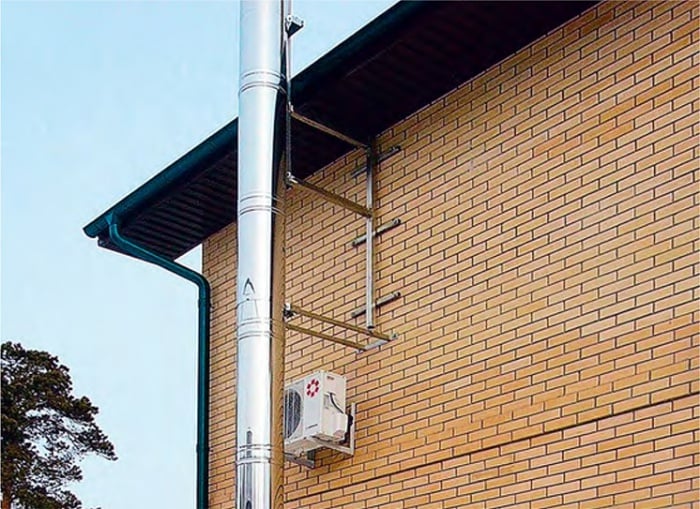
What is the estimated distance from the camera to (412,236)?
7.85 meters

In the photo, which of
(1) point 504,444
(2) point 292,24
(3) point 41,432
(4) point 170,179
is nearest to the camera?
(1) point 504,444

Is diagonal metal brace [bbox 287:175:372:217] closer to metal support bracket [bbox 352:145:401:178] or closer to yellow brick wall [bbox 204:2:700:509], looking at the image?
yellow brick wall [bbox 204:2:700:509]

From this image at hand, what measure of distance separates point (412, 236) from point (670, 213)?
1882 millimetres

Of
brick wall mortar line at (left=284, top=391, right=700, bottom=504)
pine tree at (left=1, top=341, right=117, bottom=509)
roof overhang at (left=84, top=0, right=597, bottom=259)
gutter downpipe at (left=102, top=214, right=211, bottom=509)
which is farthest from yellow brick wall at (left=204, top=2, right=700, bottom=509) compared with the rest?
pine tree at (left=1, top=341, right=117, bottom=509)

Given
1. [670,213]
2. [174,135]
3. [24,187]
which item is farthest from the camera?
[24,187]

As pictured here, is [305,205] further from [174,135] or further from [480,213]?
[174,135]

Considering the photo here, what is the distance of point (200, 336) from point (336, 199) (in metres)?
1.88

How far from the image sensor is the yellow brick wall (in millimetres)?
6238

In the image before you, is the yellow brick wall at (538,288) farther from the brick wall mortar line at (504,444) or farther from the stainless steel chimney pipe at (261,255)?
the stainless steel chimney pipe at (261,255)

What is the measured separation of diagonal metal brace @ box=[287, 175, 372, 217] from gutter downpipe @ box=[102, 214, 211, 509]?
1.67 metres

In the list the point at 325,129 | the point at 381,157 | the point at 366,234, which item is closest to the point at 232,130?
the point at 325,129

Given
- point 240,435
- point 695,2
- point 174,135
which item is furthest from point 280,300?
point 174,135

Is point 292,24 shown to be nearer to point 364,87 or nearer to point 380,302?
point 364,87

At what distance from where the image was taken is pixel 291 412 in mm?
7914
